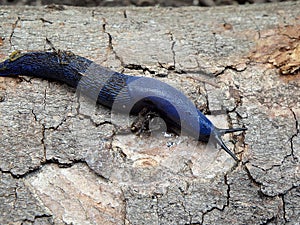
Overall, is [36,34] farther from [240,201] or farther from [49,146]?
[240,201]

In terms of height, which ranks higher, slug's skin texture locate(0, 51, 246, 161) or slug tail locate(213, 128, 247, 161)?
slug's skin texture locate(0, 51, 246, 161)

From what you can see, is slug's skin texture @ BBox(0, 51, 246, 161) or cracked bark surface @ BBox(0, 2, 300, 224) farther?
slug's skin texture @ BBox(0, 51, 246, 161)

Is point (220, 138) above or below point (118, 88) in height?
below

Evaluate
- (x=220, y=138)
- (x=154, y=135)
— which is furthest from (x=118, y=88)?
(x=220, y=138)

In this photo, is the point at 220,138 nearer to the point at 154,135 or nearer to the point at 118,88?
the point at 154,135

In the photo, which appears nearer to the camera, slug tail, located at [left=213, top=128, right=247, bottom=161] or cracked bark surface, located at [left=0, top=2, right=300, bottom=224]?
cracked bark surface, located at [left=0, top=2, right=300, bottom=224]

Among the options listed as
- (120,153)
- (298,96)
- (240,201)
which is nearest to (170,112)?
(120,153)
